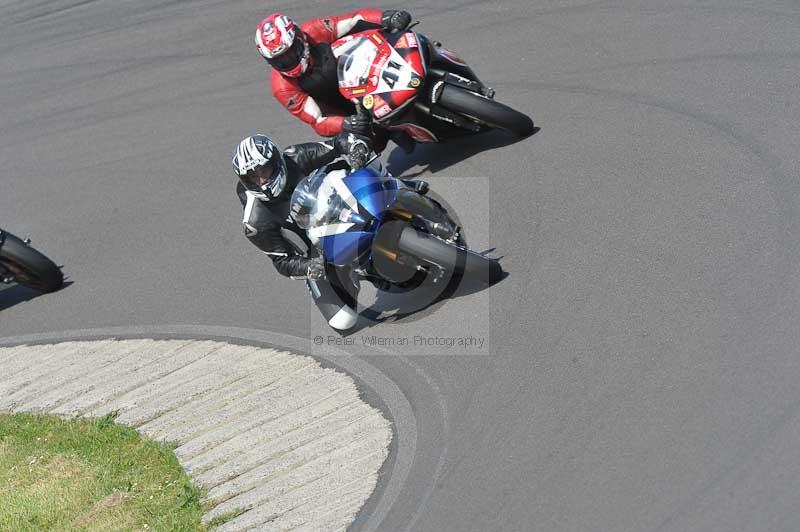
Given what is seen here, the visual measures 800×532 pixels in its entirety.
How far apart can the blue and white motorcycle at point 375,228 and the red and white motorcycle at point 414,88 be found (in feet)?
4.97

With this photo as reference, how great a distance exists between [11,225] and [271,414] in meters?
5.94

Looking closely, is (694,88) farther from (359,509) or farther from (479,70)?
(359,509)

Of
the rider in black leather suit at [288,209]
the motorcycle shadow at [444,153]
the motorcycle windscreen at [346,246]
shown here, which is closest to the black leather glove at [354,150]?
the rider in black leather suit at [288,209]

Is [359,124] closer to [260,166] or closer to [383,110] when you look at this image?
[383,110]

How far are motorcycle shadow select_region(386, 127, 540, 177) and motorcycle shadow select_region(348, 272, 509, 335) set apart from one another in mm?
1937

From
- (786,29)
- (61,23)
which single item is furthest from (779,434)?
(61,23)

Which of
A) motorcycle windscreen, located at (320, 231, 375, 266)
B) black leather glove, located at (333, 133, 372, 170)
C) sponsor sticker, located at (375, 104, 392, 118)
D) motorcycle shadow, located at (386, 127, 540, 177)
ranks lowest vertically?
motorcycle shadow, located at (386, 127, 540, 177)

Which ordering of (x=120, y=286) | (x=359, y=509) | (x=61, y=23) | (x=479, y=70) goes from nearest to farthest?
(x=359, y=509), (x=120, y=286), (x=479, y=70), (x=61, y=23)

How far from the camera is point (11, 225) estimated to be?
11945 mm

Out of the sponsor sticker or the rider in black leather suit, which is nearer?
the rider in black leather suit

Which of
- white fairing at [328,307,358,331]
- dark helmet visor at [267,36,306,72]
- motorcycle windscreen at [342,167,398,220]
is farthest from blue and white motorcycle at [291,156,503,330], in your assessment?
dark helmet visor at [267,36,306,72]

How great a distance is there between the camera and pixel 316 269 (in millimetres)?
7648

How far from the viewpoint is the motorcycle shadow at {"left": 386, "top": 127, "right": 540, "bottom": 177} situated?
989 cm

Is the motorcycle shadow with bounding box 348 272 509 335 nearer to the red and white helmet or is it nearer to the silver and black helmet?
the silver and black helmet
